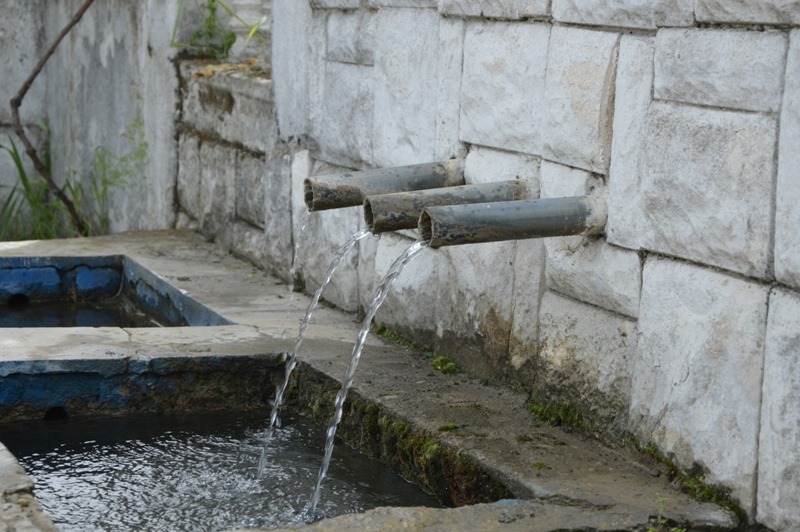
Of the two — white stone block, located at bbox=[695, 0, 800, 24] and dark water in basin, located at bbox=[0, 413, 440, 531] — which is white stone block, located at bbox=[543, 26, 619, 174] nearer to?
white stone block, located at bbox=[695, 0, 800, 24]

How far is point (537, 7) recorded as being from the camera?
3398 mm

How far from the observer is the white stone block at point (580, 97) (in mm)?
3129

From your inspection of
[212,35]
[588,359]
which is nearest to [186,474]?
[588,359]

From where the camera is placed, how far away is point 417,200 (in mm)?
3268

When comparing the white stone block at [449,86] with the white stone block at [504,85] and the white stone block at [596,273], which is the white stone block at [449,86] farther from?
the white stone block at [596,273]

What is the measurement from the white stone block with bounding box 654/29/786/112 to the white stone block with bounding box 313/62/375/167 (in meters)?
1.77

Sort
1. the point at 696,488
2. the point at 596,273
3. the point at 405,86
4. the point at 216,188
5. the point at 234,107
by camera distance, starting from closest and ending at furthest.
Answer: the point at 696,488, the point at 596,273, the point at 405,86, the point at 234,107, the point at 216,188

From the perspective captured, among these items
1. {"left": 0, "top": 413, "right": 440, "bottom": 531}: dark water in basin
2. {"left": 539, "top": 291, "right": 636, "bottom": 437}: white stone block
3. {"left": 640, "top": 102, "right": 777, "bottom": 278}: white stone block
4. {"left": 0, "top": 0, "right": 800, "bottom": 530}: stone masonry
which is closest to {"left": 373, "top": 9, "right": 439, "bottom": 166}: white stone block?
{"left": 0, "top": 0, "right": 800, "bottom": 530}: stone masonry

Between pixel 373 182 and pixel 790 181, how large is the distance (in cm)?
138

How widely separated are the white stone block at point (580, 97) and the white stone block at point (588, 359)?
407 mm

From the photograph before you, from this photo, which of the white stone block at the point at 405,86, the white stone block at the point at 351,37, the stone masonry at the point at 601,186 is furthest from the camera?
the white stone block at the point at 351,37

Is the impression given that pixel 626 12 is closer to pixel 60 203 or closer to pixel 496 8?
pixel 496 8

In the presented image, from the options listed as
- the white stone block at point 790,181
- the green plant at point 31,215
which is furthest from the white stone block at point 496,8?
the green plant at point 31,215

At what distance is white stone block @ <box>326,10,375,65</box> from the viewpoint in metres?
4.45
